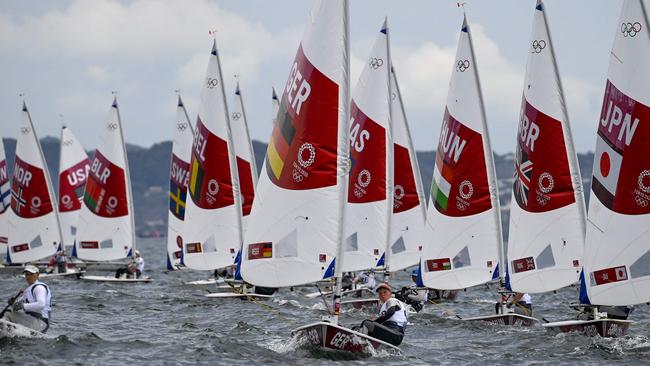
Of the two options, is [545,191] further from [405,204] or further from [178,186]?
[178,186]

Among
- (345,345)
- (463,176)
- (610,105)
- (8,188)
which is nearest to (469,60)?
(463,176)

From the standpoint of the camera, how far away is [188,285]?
3997cm

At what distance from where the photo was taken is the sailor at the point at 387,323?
715 inches

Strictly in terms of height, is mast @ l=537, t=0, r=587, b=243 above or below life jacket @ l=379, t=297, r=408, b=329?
above

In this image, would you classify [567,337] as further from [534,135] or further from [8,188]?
[8,188]

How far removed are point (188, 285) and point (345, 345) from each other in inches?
912

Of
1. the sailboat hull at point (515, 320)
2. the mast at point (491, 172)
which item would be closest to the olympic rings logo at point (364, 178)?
the mast at point (491, 172)

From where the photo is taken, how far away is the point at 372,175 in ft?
103

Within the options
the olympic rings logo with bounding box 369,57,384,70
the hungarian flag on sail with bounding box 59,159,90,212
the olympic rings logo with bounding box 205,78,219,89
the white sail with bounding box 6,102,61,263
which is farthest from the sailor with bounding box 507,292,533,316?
the hungarian flag on sail with bounding box 59,159,90,212

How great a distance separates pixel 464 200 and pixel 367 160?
4.87 meters

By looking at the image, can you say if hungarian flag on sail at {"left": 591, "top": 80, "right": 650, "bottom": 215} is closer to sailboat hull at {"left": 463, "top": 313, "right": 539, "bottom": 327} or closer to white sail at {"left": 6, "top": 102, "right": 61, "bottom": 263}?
sailboat hull at {"left": 463, "top": 313, "right": 539, "bottom": 327}

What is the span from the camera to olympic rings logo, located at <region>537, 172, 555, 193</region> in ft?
82.0

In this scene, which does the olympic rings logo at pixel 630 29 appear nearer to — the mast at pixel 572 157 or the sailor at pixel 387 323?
the mast at pixel 572 157

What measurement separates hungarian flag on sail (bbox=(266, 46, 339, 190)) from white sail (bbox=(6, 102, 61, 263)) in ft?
92.4
